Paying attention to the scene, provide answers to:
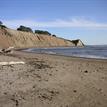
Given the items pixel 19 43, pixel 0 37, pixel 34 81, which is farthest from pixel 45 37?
pixel 34 81

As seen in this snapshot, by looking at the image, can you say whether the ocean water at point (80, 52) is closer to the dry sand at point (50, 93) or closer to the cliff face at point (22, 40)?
the dry sand at point (50, 93)

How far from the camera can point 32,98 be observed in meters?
6.33

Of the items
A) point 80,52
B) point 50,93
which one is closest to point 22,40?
point 80,52

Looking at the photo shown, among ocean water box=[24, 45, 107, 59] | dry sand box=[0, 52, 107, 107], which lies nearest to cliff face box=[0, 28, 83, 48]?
ocean water box=[24, 45, 107, 59]

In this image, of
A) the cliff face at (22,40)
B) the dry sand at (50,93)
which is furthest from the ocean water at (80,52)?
the cliff face at (22,40)

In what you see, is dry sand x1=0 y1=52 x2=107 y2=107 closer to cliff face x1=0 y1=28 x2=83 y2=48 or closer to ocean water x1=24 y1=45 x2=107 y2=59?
ocean water x1=24 y1=45 x2=107 y2=59

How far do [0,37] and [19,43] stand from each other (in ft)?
45.0

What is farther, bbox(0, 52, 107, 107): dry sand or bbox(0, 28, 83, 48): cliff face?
bbox(0, 28, 83, 48): cliff face

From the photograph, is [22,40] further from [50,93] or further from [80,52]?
[50,93]

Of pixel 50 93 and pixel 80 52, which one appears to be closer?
pixel 50 93

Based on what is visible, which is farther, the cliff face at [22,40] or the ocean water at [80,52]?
the cliff face at [22,40]

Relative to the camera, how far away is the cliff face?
70.8 m

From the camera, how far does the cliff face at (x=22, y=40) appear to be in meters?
70.8

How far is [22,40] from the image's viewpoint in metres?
83.9
